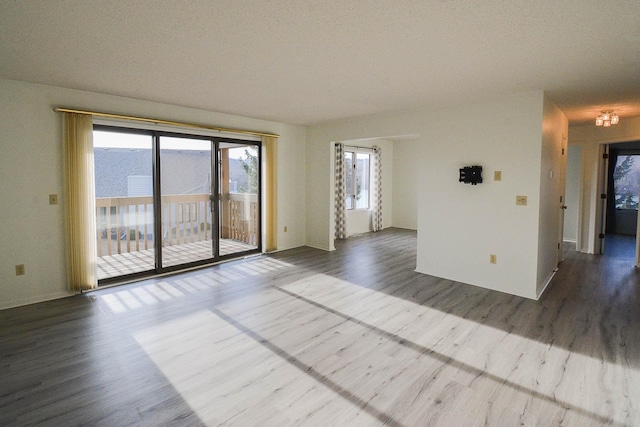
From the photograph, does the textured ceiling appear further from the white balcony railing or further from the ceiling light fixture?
the white balcony railing

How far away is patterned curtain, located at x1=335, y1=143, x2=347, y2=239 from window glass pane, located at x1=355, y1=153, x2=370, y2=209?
2.92ft

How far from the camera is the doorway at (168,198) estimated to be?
4500 millimetres

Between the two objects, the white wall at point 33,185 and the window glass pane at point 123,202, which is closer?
the white wall at point 33,185

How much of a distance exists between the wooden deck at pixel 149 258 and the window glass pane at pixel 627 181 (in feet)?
32.6

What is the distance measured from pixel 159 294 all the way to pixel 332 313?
215cm

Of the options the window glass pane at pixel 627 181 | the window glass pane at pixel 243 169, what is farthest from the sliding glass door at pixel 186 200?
the window glass pane at pixel 627 181

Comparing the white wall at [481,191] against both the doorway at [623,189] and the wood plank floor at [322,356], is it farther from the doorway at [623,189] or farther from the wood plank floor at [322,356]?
the doorway at [623,189]

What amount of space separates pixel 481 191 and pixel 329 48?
2.84 meters

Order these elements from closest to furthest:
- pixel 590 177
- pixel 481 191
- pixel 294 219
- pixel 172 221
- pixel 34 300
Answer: pixel 34 300
pixel 481 191
pixel 172 221
pixel 590 177
pixel 294 219

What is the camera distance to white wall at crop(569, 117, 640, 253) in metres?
6.15

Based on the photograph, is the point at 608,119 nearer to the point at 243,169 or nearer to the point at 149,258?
the point at 243,169

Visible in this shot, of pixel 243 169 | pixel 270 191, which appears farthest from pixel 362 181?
pixel 243 169

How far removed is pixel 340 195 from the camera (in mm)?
7848

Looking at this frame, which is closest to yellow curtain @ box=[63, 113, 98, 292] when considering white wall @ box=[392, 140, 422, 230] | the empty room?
the empty room
